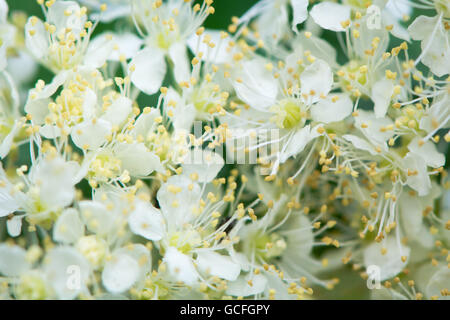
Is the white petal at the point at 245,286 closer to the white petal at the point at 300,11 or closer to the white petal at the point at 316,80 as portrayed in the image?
the white petal at the point at 316,80

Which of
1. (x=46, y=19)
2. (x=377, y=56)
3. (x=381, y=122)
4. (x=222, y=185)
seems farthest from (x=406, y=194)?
(x=46, y=19)

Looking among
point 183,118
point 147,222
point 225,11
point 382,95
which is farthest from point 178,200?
point 225,11

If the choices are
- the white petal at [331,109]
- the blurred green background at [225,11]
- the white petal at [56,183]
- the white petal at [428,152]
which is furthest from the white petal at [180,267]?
the blurred green background at [225,11]

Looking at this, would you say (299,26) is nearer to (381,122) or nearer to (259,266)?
(381,122)

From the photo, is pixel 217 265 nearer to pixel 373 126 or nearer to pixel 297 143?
pixel 297 143

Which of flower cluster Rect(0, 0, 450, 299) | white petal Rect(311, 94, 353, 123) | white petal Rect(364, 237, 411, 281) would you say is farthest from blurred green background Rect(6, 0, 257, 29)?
white petal Rect(364, 237, 411, 281)

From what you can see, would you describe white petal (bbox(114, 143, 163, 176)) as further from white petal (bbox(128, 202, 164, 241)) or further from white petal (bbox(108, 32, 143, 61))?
white petal (bbox(108, 32, 143, 61))
